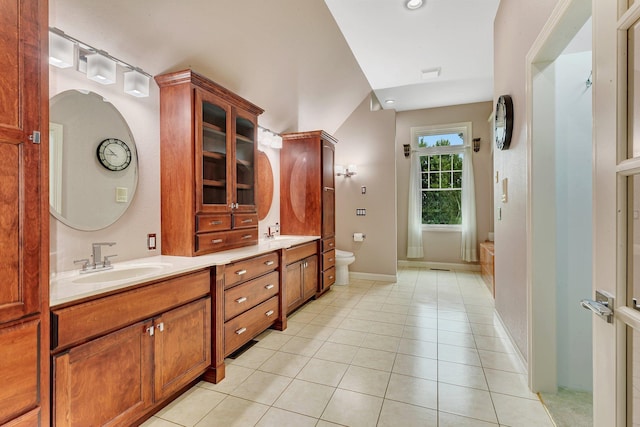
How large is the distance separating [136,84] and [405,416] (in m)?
2.73

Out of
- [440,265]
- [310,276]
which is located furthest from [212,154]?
[440,265]

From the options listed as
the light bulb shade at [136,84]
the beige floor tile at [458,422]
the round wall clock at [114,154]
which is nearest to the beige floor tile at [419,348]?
the beige floor tile at [458,422]

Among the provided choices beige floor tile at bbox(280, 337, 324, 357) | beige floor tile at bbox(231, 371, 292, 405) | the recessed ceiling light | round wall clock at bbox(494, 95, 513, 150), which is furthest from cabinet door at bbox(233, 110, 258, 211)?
round wall clock at bbox(494, 95, 513, 150)

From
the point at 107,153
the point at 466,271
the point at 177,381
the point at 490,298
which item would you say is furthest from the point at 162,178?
the point at 466,271

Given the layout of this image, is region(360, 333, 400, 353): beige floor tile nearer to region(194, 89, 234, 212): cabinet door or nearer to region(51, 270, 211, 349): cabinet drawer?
region(51, 270, 211, 349): cabinet drawer

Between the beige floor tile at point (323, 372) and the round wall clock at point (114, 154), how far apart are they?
194cm

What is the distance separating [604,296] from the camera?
900mm

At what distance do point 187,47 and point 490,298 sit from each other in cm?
432

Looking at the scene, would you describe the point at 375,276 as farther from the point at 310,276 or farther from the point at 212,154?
the point at 212,154

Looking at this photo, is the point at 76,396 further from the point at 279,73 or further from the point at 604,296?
the point at 279,73

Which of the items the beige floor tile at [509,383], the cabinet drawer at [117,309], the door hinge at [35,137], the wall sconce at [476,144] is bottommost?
the beige floor tile at [509,383]

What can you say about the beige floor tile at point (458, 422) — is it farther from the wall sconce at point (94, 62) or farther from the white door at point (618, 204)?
the wall sconce at point (94, 62)

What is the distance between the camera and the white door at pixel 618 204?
80 cm

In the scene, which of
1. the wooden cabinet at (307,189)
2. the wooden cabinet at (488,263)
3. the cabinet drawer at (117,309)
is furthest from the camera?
the wooden cabinet at (488,263)
